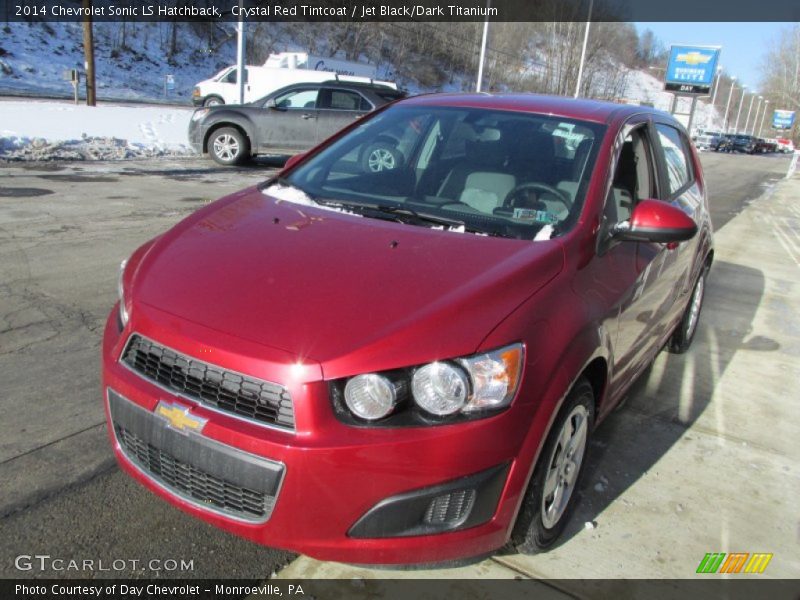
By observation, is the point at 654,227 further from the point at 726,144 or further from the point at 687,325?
the point at 726,144

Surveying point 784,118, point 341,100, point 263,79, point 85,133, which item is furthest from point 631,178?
point 784,118

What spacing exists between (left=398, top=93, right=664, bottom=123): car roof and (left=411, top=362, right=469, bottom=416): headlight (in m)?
1.81

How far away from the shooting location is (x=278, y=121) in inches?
A: 507

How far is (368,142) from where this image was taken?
360 centimetres

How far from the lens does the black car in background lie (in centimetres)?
1276

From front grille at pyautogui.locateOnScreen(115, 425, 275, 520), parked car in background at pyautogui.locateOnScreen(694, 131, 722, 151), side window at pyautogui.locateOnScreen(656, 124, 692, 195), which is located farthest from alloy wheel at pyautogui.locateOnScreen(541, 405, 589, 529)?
parked car in background at pyautogui.locateOnScreen(694, 131, 722, 151)

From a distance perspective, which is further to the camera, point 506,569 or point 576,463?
point 576,463

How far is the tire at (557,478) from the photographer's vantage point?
2299 millimetres

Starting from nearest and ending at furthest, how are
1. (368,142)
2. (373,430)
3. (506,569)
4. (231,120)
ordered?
(373,430) < (506,569) < (368,142) < (231,120)

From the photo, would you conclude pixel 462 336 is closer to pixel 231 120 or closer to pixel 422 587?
pixel 422 587

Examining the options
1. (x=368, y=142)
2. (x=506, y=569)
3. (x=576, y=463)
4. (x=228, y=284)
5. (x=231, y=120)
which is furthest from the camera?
(x=231, y=120)

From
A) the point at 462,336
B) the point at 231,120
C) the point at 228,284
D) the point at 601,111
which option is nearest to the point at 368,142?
the point at 601,111

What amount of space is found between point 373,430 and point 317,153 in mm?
2093

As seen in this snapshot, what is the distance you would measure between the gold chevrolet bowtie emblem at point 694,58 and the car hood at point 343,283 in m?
47.7
